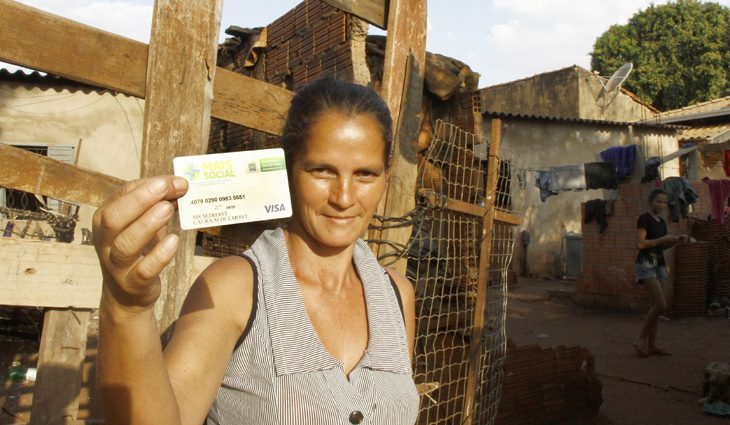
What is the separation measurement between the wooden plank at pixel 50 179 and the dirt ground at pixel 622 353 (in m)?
2.76

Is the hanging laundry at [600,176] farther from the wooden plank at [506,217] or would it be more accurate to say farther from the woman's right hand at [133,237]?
the woman's right hand at [133,237]

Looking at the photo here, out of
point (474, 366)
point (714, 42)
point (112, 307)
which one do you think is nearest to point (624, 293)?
point (474, 366)

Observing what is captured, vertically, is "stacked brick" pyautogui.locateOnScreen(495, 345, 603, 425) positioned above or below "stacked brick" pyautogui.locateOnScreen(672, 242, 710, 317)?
below

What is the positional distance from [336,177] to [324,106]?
0.70 feet

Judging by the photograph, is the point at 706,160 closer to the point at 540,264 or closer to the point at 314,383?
the point at 540,264

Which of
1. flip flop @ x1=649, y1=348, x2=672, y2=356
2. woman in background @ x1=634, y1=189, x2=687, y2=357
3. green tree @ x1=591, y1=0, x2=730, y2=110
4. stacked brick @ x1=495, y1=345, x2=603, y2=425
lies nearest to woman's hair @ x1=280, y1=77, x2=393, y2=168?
→ stacked brick @ x1=495, y1=345, x2=603, y2=425

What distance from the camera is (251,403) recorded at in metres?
1.37

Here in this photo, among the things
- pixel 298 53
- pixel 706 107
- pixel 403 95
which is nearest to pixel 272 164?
pixel 403 95

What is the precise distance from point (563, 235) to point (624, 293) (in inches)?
277

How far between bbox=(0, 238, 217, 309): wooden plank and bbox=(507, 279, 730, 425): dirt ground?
4.81 metres

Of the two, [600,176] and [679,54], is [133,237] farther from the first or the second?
[679,54]

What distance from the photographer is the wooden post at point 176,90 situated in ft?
6.05

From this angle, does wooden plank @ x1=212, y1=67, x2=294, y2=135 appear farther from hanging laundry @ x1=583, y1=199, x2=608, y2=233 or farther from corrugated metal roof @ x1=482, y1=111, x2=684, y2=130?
corrugated metal roof @ x1=482, y1=111, x2=684, y2=130

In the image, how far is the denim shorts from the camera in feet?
22.7
